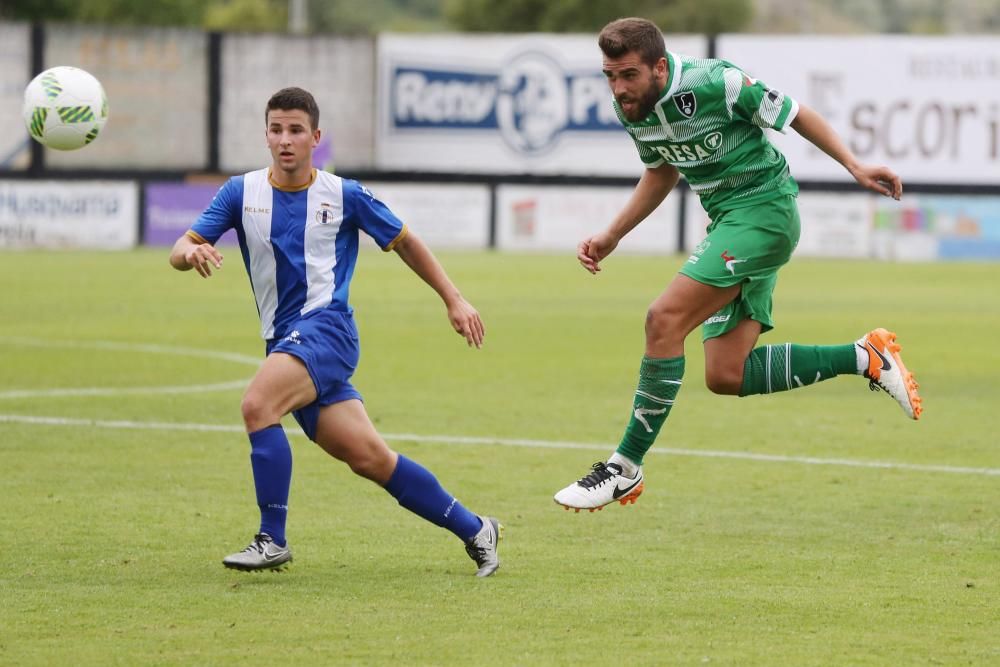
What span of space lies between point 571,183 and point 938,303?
1964 cm

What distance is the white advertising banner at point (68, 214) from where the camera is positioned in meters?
32.8

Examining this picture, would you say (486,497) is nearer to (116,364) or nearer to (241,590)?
(241,590)

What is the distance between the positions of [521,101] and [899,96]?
9512mm

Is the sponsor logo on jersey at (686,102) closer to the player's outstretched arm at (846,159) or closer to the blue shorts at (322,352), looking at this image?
the player's outstretched arm at (846,159)

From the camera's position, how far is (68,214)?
33.1 m

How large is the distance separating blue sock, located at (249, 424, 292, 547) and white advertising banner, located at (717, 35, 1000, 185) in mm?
35213

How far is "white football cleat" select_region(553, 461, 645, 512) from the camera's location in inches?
277

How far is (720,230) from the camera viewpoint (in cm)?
742

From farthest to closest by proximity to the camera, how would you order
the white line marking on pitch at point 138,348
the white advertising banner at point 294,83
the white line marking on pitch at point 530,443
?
the white advertising banner at point 294,83 < the white line marking on pitch at point 138,348 < the white line marking on pitch at point 530,443

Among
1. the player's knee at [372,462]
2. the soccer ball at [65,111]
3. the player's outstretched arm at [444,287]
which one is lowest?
the player's knee at [372,462]

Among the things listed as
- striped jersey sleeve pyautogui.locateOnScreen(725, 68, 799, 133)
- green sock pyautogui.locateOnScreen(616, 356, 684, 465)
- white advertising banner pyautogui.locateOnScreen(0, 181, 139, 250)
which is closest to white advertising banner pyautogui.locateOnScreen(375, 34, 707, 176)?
white advertising banner pyautogui.locateOnScreen(0, 181, 139, 250)

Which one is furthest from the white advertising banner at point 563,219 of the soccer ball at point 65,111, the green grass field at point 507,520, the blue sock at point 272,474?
the blue sock at point 272,474

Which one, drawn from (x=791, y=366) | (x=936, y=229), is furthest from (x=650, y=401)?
(x=936, y=229)

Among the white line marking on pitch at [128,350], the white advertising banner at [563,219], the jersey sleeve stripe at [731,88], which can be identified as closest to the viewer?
the jersey sleeve stripe at [731,88]
